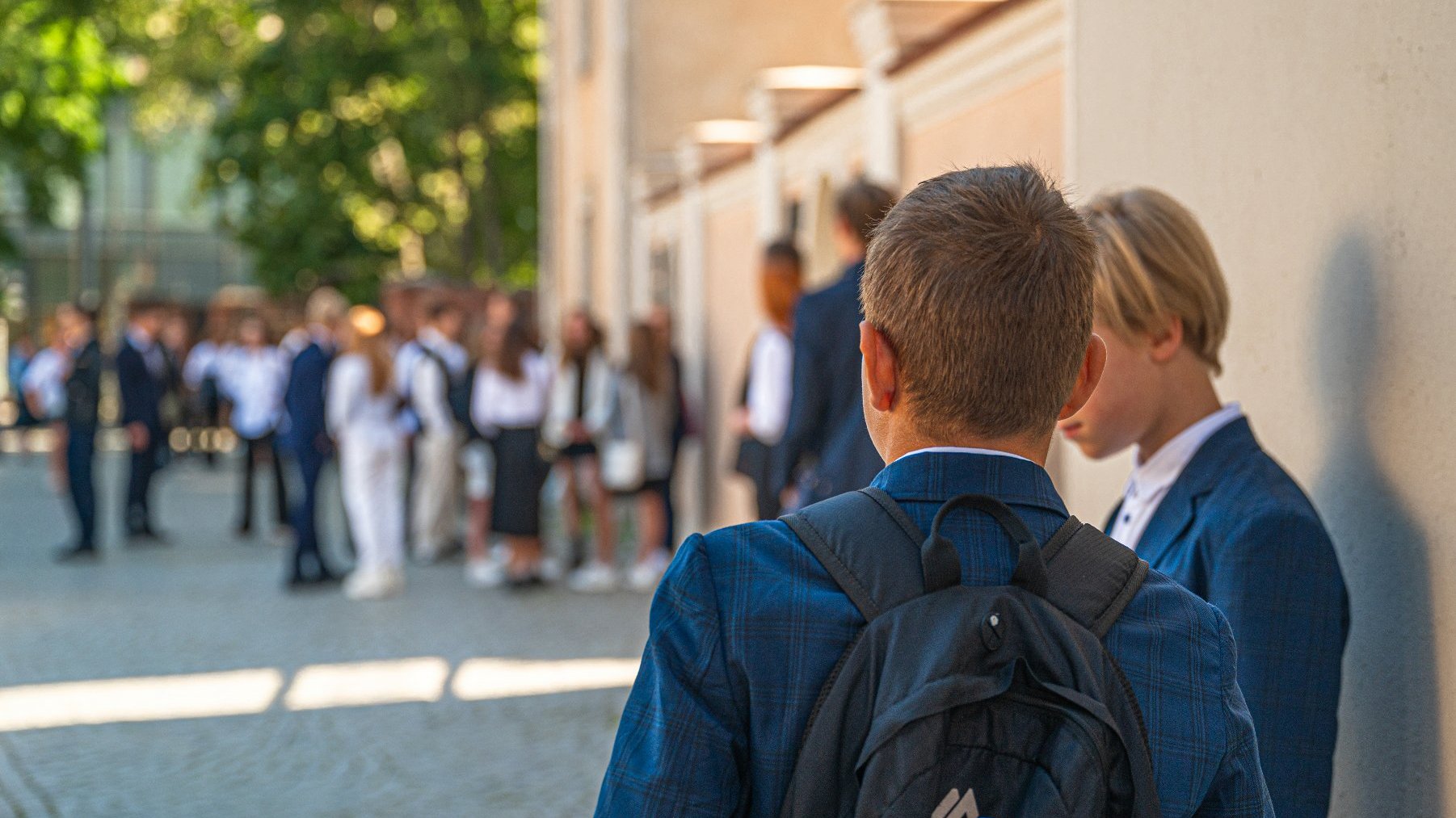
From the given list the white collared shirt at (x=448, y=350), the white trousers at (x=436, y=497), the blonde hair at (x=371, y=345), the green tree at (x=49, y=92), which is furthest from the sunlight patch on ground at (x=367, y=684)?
the green tree at (x=49, y=92)

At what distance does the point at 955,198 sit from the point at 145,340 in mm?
17083

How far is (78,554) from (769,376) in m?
7.82

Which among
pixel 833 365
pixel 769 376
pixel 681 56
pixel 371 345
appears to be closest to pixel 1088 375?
pixel 833 365

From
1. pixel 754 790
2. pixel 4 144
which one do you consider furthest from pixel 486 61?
pixel 754 790

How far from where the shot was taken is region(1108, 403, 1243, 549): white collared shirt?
8.72 feet

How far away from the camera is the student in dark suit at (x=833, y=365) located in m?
5.46

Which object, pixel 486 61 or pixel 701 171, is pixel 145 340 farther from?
pixel 486 61

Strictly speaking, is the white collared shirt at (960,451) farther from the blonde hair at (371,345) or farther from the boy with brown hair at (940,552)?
the blonde hair at (371,345)

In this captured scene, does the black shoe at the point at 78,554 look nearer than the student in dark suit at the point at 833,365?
No

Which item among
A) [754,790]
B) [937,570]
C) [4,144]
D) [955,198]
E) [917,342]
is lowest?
[754,790]

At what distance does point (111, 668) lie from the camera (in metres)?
8.89

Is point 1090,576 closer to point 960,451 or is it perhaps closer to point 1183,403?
point 960,451

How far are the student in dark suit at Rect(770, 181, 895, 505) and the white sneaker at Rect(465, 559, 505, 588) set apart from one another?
6770 millimetres

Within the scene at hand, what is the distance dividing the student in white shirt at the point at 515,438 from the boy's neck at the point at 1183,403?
9.65m
